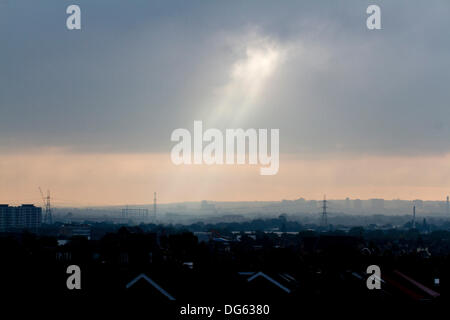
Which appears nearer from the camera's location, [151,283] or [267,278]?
[151,283]

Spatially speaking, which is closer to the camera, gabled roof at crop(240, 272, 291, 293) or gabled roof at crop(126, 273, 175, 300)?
gabled roof at crop(126, 273, 175, 300)

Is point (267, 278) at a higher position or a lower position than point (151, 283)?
lower

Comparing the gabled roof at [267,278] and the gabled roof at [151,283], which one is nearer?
the gabled roof at [151,283]
